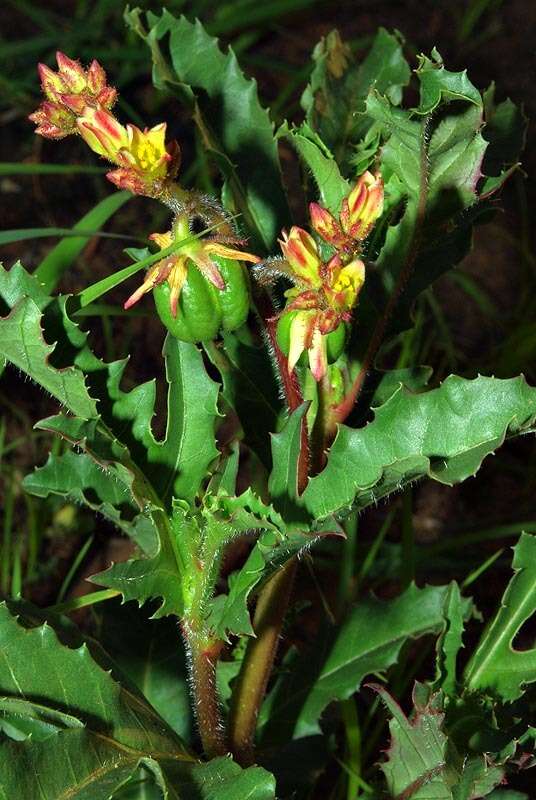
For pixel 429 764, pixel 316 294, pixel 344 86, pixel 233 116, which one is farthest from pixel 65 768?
pixel 344 86

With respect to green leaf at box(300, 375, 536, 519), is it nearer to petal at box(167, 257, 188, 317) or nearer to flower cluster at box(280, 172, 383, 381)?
flower cluster at box(280, 172, 383, 381)

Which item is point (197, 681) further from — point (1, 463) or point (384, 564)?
point (1, 463)

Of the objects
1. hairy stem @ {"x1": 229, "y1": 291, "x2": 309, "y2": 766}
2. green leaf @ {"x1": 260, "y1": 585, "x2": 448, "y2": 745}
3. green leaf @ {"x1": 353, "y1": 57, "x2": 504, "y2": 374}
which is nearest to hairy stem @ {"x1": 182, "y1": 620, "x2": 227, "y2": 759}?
hairy stem @ {"x1": 229, "y1": 291, "x2": 309, "y2": 766}

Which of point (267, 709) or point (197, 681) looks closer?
point (197, 681)

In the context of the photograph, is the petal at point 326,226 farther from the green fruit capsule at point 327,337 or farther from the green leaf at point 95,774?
the green leaf at point 95,774

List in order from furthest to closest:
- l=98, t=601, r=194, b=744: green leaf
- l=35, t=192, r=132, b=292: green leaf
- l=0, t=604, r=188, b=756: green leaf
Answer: l=35, t=192, r=132, b=292: green leaf
l=98, t=601, r=194, b=744: green leaf
l=0, t=604, r=188, b=756: green leaf

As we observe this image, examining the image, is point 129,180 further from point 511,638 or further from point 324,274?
point 511,638

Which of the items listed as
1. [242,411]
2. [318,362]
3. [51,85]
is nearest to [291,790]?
[242,411]

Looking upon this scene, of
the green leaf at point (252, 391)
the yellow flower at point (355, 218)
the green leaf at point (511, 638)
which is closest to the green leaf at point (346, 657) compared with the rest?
the green leaf at point (511, 638)
